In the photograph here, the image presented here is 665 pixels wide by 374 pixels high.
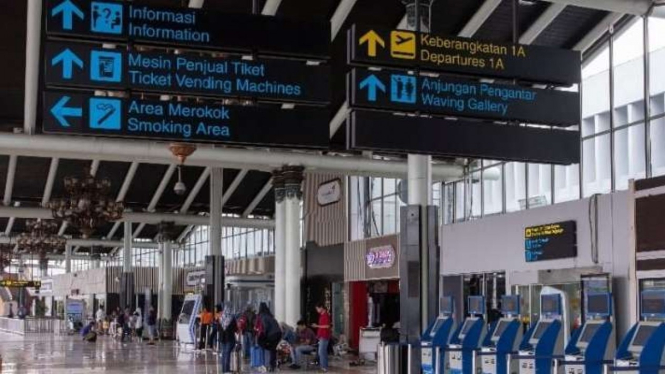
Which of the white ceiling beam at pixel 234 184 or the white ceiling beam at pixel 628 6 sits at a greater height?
the white ceiling beam at pixel 628 6

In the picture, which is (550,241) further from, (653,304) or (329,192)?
(329,192)

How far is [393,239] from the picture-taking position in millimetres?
22812

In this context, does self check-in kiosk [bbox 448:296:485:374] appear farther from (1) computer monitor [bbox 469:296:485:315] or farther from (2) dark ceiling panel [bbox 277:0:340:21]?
(2) dark ceiling panel [bbox 277:0:340:21]

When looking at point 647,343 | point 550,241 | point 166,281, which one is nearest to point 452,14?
point 550,241

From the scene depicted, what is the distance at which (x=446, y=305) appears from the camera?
1266 centimetres

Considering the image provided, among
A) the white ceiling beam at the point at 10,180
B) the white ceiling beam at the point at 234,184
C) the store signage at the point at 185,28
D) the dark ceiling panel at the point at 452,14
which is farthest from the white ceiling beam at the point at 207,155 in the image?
the store signage at the point at 185,28

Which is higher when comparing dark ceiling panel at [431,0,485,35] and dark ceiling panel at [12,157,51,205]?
dark ceiling panel at [431,0,485,35]

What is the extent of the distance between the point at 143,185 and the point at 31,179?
3836 millimetres

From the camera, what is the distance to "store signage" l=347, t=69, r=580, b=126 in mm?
9258

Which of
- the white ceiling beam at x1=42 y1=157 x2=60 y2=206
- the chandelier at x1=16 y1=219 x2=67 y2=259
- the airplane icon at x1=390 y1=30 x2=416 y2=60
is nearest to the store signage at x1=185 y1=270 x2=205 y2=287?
the white ceiling beam at x1=42 y1=157 x2=60 y2=206

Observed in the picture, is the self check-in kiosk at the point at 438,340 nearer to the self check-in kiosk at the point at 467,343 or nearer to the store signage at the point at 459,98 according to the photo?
the self check-in kiosk at the point at 467,343

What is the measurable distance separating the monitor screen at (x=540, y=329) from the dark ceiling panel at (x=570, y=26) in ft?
27.5

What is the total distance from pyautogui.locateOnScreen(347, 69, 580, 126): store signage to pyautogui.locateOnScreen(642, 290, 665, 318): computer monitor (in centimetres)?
206

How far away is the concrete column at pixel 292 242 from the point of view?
22.4 meters
